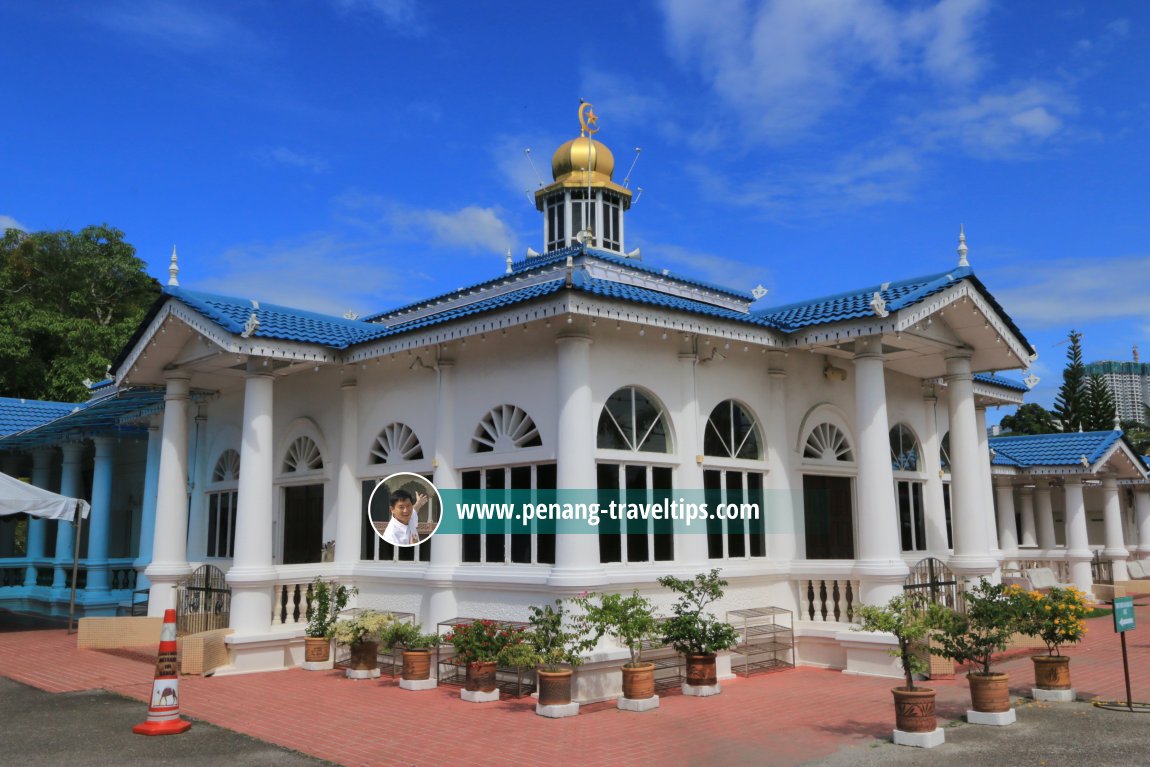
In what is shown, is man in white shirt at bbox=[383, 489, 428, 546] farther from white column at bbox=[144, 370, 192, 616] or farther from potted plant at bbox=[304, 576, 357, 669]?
white column at bbox=[144, 370, 192, 616]

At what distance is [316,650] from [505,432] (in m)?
3.91

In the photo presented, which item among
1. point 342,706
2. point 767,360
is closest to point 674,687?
point 342,706

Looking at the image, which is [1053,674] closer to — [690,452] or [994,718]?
[994,718]

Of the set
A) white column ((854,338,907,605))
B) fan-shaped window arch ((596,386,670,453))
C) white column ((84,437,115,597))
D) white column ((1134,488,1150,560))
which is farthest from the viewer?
white column ((1134,488,1150,560))

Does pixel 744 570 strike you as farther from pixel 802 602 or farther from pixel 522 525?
pixel 522 525

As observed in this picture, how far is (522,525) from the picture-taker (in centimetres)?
1091

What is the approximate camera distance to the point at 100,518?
61.5ft

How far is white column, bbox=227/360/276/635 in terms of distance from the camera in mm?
11828

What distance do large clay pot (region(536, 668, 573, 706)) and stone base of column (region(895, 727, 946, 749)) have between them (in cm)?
311

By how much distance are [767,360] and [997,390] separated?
5871mm

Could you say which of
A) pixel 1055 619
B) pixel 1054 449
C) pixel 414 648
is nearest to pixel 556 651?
pixel 414 648

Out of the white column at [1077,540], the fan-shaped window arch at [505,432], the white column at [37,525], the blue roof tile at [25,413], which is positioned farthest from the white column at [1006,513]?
the white column at [37,525]

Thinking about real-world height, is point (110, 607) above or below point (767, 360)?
below

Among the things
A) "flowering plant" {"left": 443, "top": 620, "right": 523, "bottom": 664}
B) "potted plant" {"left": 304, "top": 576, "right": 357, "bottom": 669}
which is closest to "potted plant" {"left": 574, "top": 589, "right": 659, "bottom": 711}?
"flowering plant" {"left": 443, "top": 620, "right": 523, "bottom": 664}
